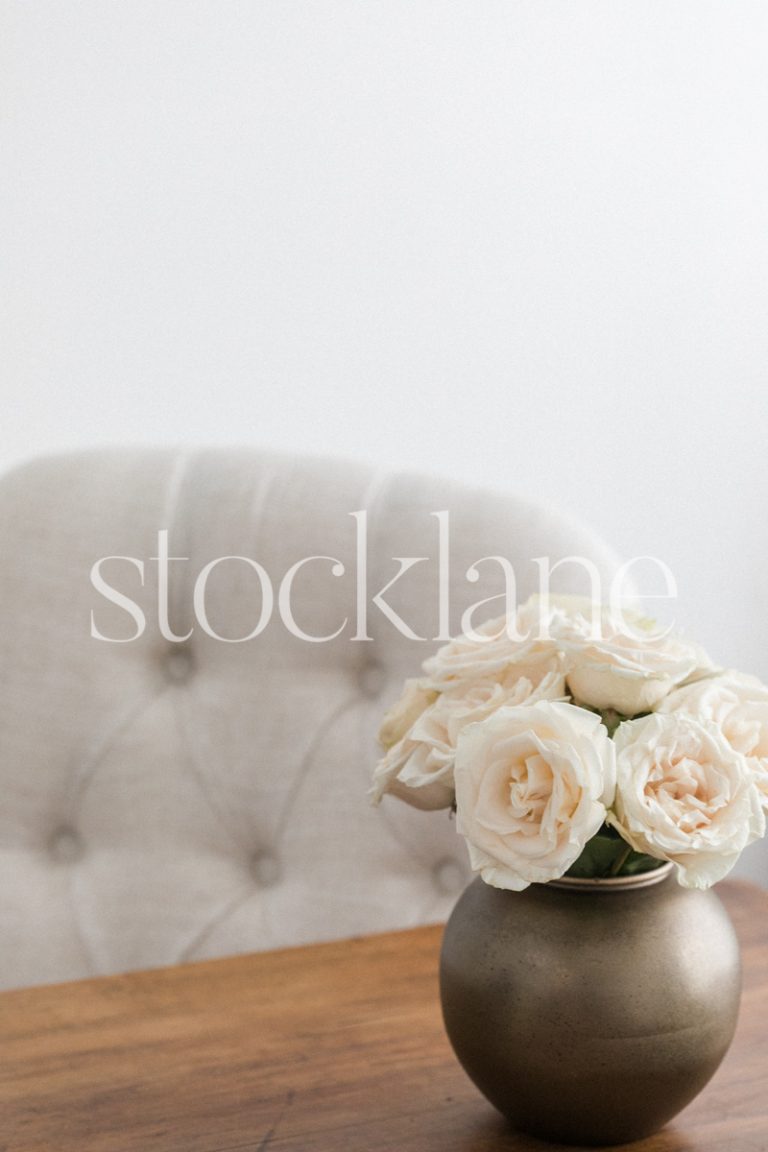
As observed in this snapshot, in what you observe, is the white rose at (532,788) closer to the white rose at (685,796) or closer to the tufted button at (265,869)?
the white rose at (685,796)

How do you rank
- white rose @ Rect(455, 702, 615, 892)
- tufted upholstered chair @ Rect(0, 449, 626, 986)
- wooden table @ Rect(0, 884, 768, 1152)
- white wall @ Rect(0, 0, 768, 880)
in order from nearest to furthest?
white rose @ Rect(455, 702, 615, 892) < wooden table @ Rect(0, 884, 768, 1152) < tufted upholstered chair @ Rect(0, 449, 626, 986) < white wall @ Rect(0, 0, 768, 880)

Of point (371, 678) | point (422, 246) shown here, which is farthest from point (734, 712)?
point (422, 246)

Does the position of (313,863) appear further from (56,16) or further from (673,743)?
(56,16)

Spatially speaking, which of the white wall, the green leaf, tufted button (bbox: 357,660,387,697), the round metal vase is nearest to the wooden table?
the round metal vase

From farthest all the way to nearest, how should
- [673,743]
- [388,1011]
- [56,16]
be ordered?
[56,16]
[388,1011]
[673,743]

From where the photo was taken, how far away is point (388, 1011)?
2.78 ft

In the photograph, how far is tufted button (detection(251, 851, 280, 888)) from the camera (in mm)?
1163

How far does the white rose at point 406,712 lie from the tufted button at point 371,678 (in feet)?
1.55

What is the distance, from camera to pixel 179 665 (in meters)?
1.18

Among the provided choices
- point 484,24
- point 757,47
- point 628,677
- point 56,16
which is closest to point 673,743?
point 628,677

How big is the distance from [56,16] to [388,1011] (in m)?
1.16

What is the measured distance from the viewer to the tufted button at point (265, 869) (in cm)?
116

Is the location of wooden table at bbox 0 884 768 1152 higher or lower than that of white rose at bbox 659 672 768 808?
lower

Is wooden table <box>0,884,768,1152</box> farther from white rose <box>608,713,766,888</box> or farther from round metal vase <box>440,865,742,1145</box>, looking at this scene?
white rose <box>608,713,766,888</box>
